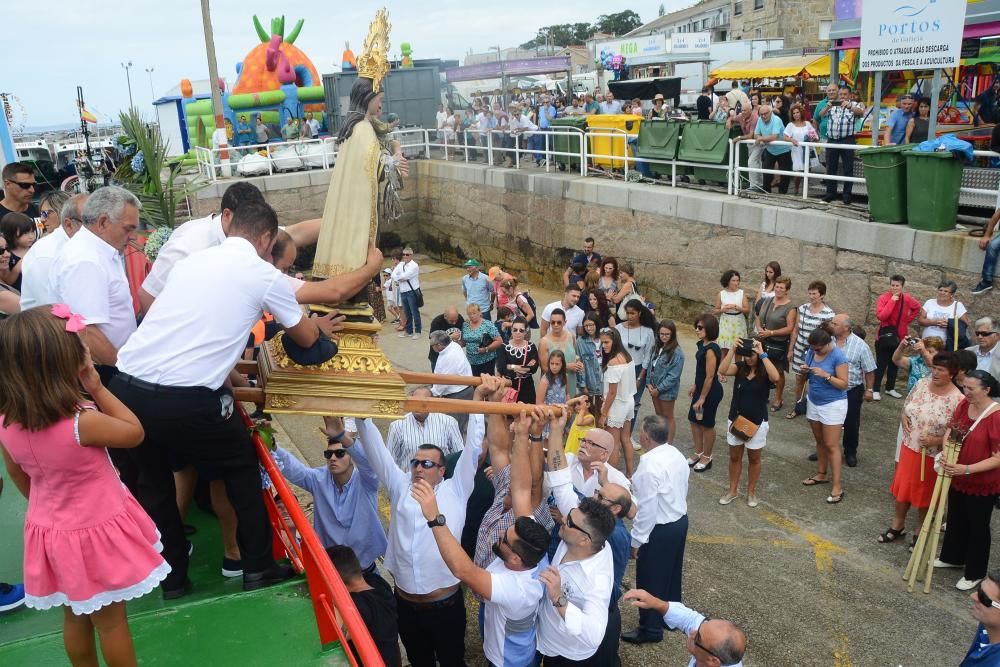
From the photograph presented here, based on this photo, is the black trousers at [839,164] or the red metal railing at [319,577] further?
the black trousers at [839,164]

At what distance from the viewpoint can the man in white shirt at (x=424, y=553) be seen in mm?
4141

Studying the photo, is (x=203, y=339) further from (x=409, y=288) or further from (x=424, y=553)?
(x=409, y=288)

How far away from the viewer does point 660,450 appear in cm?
538

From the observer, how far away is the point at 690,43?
2839cm

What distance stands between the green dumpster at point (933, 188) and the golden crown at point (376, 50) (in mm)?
7526

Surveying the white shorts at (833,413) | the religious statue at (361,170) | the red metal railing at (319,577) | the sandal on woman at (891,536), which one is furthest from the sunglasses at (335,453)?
the white shorts at (833,413)

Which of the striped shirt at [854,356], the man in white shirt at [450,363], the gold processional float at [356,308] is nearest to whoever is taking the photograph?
the gold processional float at [356,308]

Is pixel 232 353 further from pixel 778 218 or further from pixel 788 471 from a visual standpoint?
pixel 778 218

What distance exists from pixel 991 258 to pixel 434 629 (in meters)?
7.33

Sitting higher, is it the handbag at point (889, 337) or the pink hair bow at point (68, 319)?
the pink hair bow at point (68, 319)

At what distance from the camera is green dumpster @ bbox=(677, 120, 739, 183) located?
40.4 ft

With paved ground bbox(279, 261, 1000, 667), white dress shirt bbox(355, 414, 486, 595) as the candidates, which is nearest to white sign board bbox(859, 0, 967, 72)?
paved ground bbox(279, 261, 1000, 667)

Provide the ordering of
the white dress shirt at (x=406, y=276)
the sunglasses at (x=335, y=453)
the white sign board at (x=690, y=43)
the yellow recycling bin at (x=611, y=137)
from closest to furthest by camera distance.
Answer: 1. the sunglasses at (x=335, y=453)
2. the white dress shirt at (x=406, y=276)
3. the yellow recycling bin at (x=611, y=137)
4. the white sign board at (x=690, y=43)

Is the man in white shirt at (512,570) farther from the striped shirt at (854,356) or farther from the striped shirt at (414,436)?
Answer: the striped shirt at (854,356)
